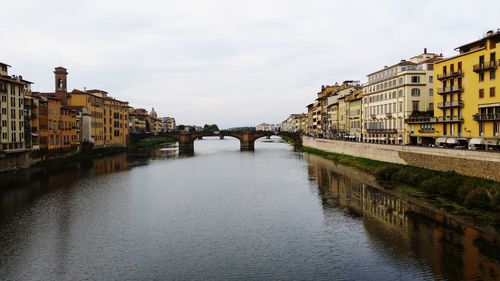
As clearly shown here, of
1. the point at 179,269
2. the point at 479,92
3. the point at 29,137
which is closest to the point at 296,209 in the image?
the point at 179,269

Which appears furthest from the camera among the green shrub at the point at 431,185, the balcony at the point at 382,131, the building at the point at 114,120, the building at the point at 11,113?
the building at the point at 114,120

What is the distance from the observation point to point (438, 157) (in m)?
43.6

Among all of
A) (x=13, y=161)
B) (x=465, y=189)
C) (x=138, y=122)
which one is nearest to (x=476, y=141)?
(x=465, y=189)

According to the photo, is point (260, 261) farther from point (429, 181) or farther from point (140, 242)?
point (429, 181)

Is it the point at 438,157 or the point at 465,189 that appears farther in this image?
the point at 438,157

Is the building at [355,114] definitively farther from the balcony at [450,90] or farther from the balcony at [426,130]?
the balcony at [450,90]

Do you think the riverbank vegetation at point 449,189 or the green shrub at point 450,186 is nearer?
the riverbank vegetation at point 449,189

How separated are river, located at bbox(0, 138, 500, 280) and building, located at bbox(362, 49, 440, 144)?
814 inches

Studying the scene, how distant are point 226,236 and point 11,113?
4171 cm

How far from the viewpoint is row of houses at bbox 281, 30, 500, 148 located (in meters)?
44.0

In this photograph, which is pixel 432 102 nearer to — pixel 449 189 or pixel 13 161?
pixel 449 189

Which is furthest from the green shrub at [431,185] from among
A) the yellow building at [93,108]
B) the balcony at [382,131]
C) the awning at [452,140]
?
the yellow building at [93,108]

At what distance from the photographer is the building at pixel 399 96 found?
62.9m

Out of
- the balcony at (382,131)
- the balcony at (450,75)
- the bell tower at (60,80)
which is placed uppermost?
the bell tower at (60,80)
